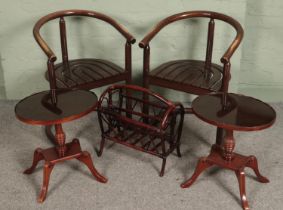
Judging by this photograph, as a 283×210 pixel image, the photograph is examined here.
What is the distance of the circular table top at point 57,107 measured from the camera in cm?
186

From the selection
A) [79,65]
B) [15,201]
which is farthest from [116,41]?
[15,201]

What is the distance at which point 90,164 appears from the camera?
2.09 metres

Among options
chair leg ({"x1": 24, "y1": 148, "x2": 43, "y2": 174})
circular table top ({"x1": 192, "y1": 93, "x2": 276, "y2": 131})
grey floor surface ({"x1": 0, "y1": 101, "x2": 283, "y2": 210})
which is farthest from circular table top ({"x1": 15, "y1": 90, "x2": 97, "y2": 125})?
circular table top ({"x1": 192, "y1": 93, "x2": 276, "y2": 131})

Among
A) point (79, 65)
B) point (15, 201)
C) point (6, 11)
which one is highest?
point (6, 11)

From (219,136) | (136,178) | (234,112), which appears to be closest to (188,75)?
(219,136)

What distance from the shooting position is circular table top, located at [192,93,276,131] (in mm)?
1806

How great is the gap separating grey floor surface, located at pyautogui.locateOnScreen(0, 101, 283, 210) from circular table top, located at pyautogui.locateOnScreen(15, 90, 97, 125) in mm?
403

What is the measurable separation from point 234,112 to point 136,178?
614 mm

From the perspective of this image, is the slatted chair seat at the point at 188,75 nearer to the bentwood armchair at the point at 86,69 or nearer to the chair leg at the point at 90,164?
the bentwood armchair at the point at 86,69

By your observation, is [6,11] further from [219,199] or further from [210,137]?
[219,199]

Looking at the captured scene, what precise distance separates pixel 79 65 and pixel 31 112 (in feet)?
2.18

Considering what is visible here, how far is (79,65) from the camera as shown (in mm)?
2508

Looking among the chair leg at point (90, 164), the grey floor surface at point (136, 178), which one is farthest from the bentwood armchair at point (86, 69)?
the chair leg at point (90, 164)

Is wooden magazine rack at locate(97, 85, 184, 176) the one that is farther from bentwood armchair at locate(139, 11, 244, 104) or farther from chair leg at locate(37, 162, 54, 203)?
chair leg at locate(37, 162, 54, 203)
